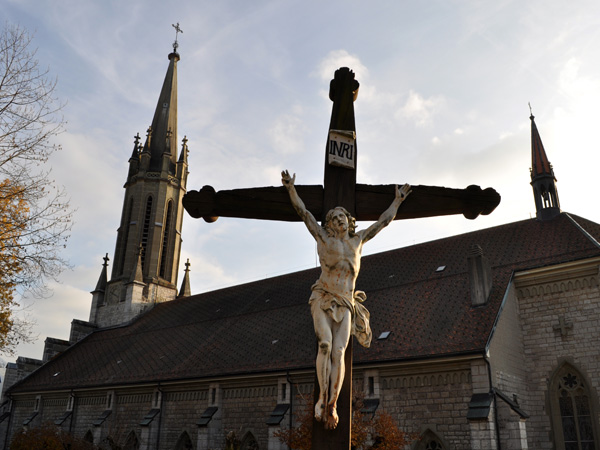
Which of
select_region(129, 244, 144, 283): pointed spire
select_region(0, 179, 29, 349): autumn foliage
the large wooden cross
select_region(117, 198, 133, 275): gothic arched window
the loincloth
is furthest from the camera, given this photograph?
select_region(117, 198, 133, 275): gothic arched window

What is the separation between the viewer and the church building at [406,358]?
16938 millimetres

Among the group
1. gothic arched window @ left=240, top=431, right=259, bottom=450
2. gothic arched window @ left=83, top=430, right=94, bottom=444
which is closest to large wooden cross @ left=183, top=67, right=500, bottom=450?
gothic arched window @ left=240, top=431, right=259, bottom=450

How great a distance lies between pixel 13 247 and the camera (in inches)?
471

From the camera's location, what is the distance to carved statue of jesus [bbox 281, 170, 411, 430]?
13.1 ft

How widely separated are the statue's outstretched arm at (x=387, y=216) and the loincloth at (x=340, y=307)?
21.8 inches

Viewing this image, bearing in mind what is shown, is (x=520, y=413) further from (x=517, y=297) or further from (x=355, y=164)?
(x=355, y=164)

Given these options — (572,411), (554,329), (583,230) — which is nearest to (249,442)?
(572,411)

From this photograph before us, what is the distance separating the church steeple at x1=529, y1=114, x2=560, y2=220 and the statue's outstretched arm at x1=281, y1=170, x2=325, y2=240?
2122 centimetres

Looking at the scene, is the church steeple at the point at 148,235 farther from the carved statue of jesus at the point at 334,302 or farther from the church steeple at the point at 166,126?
the carved statue of jesus at the point at 334,302

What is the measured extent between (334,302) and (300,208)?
87cm

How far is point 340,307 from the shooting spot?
4148 millimetres

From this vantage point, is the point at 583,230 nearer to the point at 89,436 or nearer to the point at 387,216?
the point at 387,216

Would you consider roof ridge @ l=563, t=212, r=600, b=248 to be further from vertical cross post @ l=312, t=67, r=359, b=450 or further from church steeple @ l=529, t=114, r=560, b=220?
vertical cross post @ l=312, t=67, r=359, b=450

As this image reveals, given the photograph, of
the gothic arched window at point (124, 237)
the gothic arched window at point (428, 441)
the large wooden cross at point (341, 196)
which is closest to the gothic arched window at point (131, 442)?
the gothic arched window at point (428, 441)
